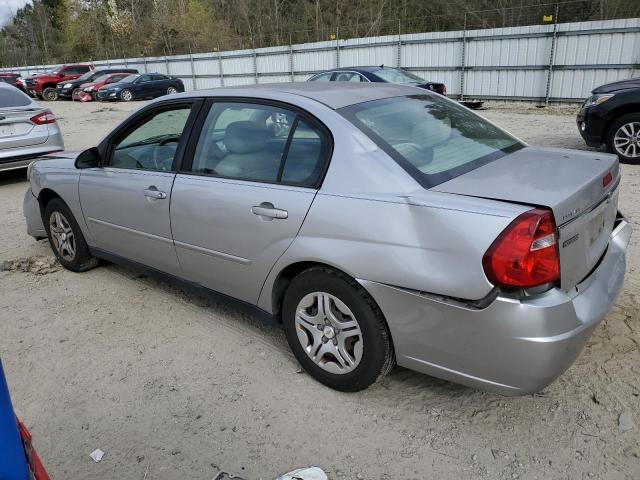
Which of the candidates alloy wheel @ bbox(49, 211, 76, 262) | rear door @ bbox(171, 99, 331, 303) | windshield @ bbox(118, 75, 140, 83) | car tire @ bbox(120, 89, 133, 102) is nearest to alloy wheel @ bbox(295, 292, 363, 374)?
rear door @ bbox(171, 99, 331, 303)

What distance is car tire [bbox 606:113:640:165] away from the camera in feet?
25.5

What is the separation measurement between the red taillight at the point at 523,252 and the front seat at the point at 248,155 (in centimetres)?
132

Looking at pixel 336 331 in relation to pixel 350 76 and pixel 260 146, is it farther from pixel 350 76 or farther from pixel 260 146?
pixel 350 76

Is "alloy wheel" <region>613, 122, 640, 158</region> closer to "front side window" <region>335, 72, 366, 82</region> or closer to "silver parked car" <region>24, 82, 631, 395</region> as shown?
"silver parked car" <region>24, 82, 631, 395</region>

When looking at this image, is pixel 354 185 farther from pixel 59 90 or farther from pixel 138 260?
pixel 59 90

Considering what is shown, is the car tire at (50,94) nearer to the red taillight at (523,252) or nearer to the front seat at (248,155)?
the front seat at (248,155)

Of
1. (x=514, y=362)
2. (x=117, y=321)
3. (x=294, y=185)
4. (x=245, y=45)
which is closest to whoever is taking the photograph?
(x=514, y=362)

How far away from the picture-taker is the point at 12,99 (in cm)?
861

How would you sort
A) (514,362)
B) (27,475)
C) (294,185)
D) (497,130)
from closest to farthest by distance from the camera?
(27,475), (514,362), (294,185), (497,130)

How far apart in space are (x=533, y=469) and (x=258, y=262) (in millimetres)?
1697

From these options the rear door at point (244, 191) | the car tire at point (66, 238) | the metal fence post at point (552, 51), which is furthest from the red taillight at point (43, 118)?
the metal fence post at point (552, 51)

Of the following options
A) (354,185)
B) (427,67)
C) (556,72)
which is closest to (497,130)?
(354,185)

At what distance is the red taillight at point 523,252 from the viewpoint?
2197 mm

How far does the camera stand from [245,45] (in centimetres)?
3944
